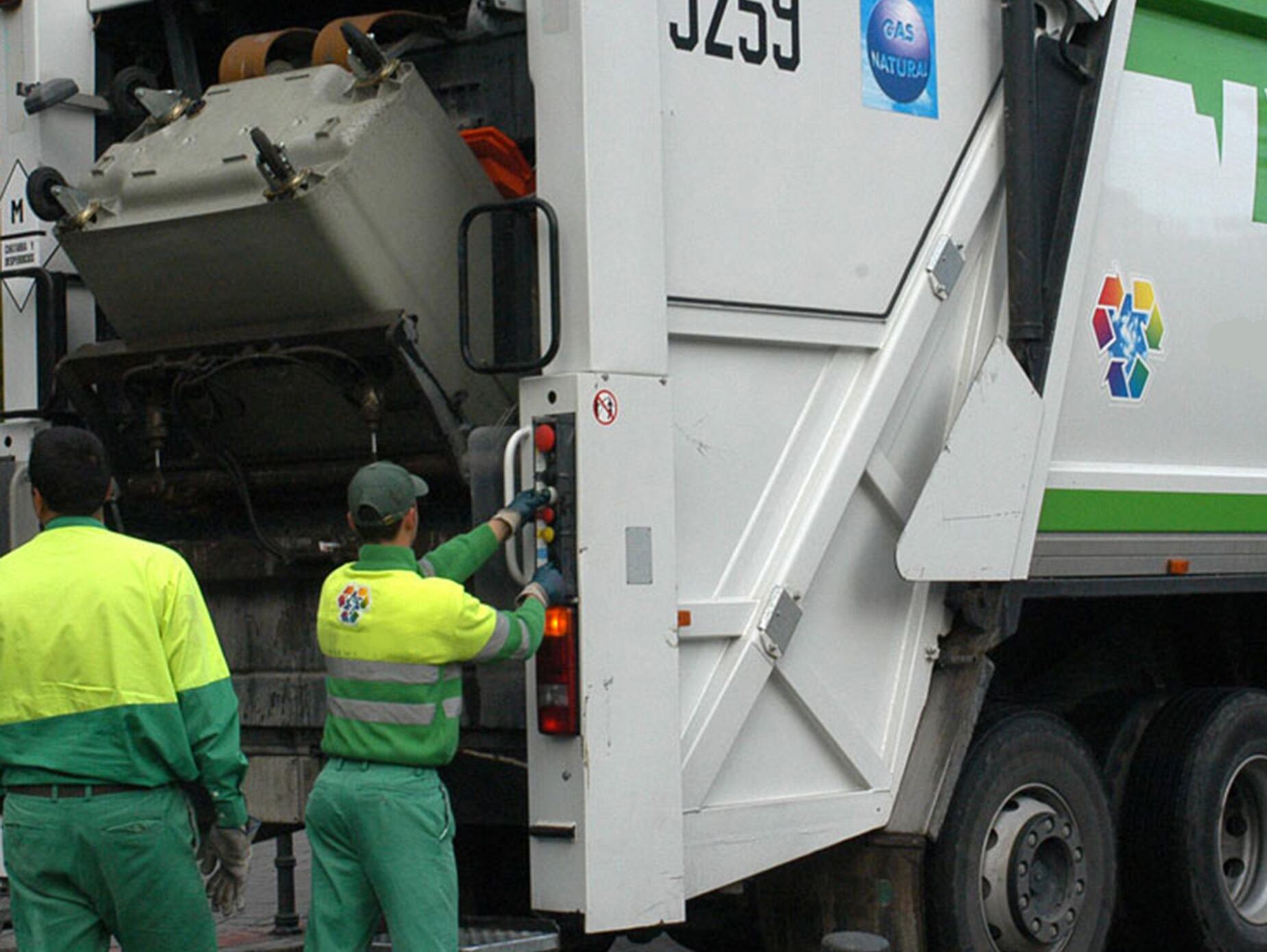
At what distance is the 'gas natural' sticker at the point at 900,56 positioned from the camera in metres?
5.88

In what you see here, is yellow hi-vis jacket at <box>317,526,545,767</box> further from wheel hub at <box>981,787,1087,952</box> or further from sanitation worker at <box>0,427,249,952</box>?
wheel hub at <box>981,787,1087,952</box>

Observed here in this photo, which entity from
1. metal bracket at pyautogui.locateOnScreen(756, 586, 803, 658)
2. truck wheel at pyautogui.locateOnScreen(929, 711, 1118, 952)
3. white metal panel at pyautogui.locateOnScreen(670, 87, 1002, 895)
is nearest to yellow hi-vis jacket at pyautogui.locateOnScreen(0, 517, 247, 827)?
white metal panel at pyautogui.locateOnScreen(670, 87, 1002, 895)

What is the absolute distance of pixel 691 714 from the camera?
5.37 m

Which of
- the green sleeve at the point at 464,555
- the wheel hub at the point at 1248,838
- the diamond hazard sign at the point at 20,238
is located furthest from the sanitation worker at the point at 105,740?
the wheel hub at the point at 1248,838

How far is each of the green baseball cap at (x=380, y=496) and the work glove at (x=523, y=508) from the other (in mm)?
208

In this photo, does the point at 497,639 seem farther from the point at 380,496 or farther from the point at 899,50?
the point at 899,50

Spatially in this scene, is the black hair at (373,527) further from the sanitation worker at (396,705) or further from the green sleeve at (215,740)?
the green sleeve at (215,740)

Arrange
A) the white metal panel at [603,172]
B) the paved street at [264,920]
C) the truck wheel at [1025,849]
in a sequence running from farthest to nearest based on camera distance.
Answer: the paved street at [264,920], the truck wheel at [1025,849], the white metal panel at [603,172]

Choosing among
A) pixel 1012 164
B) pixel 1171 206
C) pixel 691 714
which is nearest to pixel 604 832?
pixel 691 714

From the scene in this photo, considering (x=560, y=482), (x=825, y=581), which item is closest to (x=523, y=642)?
(x=560, y=482)

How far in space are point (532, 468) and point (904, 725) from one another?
4.62ft

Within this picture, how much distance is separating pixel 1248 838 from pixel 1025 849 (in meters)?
1.35

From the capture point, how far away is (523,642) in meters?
4.91

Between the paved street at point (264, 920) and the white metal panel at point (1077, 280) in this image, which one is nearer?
the white metal panel at point (1077, 280)
